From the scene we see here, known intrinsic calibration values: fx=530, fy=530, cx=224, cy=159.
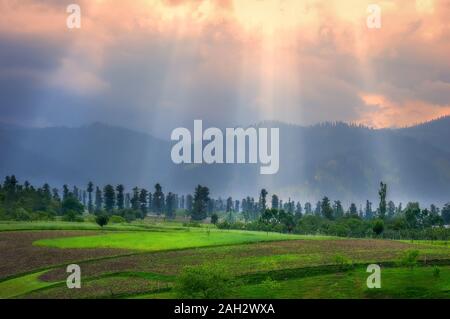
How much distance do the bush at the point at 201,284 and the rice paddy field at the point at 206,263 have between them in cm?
380

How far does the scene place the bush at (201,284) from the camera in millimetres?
72812

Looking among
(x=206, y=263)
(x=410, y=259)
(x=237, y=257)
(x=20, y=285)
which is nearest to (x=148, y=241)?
(x=237, y=257)

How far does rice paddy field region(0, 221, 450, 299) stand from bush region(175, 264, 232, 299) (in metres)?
3.80

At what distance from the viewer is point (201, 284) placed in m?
72.9

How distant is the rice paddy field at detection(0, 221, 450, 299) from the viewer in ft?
273

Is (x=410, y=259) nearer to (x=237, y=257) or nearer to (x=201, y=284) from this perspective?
(x=237, y=257)

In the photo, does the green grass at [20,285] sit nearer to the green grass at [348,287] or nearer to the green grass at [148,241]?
the green grass at [348,287]

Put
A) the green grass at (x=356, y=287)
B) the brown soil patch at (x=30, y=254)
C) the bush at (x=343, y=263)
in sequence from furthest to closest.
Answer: the brown soil patch at (x=30, y=254), the bush at (x=343, y=263), the green grass at (x=356, y=287)

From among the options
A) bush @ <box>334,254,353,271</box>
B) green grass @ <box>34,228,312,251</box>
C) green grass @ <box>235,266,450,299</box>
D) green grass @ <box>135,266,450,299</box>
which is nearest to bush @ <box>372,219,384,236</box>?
green grass @ <box>34,228,312,251</box>

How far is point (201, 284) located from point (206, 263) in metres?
8.72

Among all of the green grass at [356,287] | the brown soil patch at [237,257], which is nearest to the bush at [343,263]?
the brown soil patch at [237,257]

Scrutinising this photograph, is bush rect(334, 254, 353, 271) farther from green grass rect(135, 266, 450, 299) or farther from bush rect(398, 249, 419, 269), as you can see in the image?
bush rect(398, 249, 419, 269)
